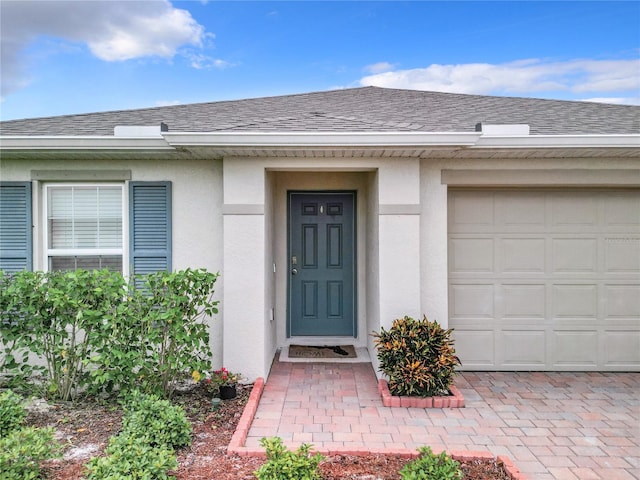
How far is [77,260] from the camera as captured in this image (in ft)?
16.1

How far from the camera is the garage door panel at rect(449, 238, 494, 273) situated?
5.12 meters

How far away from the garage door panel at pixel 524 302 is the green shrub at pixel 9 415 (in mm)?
5236

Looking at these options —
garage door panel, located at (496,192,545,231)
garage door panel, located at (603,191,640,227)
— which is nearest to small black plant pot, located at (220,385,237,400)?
garage door panel, located at (496,192,545,231)

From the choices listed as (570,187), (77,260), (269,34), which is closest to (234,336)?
(77,260)

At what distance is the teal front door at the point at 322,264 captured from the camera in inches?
236

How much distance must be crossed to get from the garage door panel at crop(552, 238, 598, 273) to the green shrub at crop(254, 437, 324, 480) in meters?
4.20

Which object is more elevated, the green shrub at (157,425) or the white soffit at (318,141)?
the white soffit at (318,141)

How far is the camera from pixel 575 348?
202 inches

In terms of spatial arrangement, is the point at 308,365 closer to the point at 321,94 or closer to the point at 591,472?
the point at 591,472

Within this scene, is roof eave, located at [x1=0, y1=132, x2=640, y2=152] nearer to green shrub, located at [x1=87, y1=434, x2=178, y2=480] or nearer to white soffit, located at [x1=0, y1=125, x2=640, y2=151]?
white soffit, located at [x1=0, y1=125, x2=640, y2=151]

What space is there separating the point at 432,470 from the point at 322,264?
12.4 feet

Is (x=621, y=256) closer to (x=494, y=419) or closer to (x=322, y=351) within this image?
(x=494, y=419)

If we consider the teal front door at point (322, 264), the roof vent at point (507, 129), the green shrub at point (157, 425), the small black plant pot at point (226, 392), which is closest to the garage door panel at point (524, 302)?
the roof vent at point (507, 129)

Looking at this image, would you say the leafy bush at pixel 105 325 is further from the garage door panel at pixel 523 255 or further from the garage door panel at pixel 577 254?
the garage door panel at pixel 577 254
